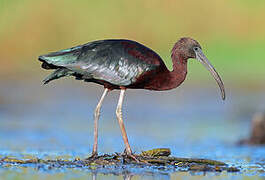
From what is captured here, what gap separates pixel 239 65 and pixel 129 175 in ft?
56.4

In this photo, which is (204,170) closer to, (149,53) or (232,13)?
(149,53)

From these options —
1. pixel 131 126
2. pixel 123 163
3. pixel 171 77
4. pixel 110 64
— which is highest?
pixel 131 126

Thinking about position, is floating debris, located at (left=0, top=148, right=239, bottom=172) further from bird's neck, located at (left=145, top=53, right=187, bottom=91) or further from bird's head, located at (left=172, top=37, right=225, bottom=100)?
bird's head, located at (left=172, top=37, right=225, bottom=100)

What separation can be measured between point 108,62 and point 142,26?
54.8 feet

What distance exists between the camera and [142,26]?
2623 cm

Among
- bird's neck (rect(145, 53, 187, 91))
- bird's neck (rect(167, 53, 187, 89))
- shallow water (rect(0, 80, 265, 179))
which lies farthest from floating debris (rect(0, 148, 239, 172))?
bird's neck (rect(167, 53, 187, 89))

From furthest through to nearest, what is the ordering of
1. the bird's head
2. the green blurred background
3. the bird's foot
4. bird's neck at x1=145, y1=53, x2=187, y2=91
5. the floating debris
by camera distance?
1. the green blurred background
2. the bird's head
3. bird's neck at x1=145, y1=53, x2=187, y2=91
4. the bird's foot
5. the floating debris

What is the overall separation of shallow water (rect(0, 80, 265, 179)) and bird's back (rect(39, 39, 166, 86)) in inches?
53.5

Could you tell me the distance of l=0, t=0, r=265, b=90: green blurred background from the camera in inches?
996

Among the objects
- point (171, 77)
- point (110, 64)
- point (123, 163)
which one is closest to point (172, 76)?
point (171, 77)

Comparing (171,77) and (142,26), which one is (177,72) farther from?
(142,26)

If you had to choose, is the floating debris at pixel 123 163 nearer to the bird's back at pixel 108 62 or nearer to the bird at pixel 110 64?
the bird at pixel 110 64

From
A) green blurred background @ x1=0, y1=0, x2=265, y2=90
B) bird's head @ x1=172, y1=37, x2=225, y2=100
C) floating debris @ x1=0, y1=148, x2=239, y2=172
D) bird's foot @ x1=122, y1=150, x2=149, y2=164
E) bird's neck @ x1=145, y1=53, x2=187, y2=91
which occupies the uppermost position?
green blurred background @ x1=0, y1=0, x2=265, y2=90

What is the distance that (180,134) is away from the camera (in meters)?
15.2
